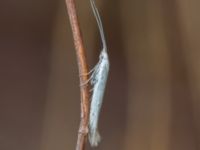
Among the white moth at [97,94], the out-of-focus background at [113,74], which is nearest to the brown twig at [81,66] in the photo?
the white moth at [97,94]

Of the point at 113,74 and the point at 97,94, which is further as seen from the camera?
the point at 113,74

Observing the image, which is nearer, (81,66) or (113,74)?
(81,66)

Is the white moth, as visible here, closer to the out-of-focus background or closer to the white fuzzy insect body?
the white fuzzy insect body

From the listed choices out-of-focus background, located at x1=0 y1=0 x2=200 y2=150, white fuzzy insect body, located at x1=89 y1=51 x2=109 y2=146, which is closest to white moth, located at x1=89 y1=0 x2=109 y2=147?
white fuzzy insect body, located at x1=89 y1=51 x2=109 y2=146

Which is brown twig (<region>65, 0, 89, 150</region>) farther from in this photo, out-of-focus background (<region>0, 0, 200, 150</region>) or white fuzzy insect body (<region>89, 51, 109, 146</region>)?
out-of-focus background (<region>0, 0, 200, 150</region>)

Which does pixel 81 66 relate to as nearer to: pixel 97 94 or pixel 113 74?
pixel 97 94

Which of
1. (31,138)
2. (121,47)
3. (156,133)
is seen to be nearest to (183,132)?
(156,133)

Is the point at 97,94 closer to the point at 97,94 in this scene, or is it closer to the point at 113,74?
the point at 97,94

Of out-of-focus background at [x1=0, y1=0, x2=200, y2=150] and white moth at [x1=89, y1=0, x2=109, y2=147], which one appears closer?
white moth at [x1=89, y1=0, x2=109, y2=147]

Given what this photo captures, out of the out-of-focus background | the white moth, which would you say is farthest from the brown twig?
the out-of-focus background

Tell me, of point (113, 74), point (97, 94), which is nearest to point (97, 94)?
point (97, 94)
